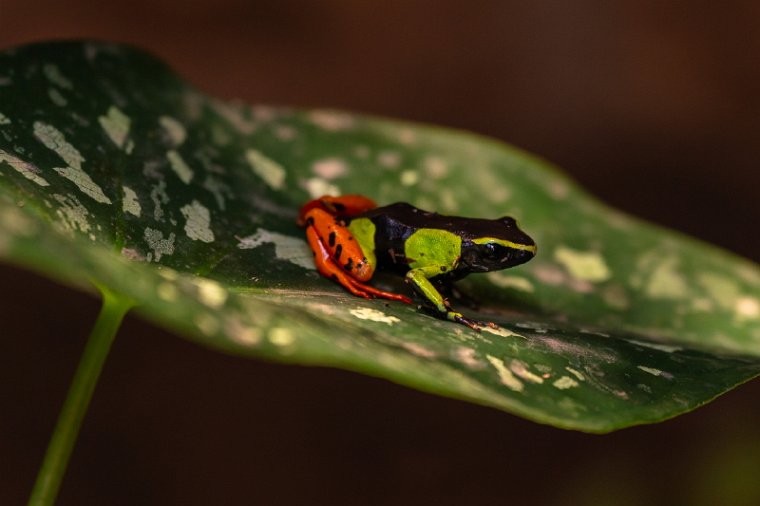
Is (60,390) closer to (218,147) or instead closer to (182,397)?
(182,397)

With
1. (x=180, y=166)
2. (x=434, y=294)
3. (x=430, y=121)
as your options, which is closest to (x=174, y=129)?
(x=180, y=166)

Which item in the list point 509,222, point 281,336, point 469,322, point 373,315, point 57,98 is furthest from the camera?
point 509,222

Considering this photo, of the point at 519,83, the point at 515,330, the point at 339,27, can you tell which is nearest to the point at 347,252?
the point at 515,330

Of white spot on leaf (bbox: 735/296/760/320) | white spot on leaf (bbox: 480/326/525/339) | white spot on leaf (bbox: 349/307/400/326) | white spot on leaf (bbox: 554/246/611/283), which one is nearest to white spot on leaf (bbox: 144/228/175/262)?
white spot on leaf (bbox: 349/307/400/326)

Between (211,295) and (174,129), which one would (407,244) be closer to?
(174,129)

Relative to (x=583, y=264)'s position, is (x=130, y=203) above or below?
below

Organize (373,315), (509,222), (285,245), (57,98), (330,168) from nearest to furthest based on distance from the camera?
(373,315) < (57,98) < (285,245) < (509,222) < (330,168)

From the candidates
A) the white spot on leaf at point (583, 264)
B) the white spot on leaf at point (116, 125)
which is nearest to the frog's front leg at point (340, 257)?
the white spot on leaf at point (116, 125)
